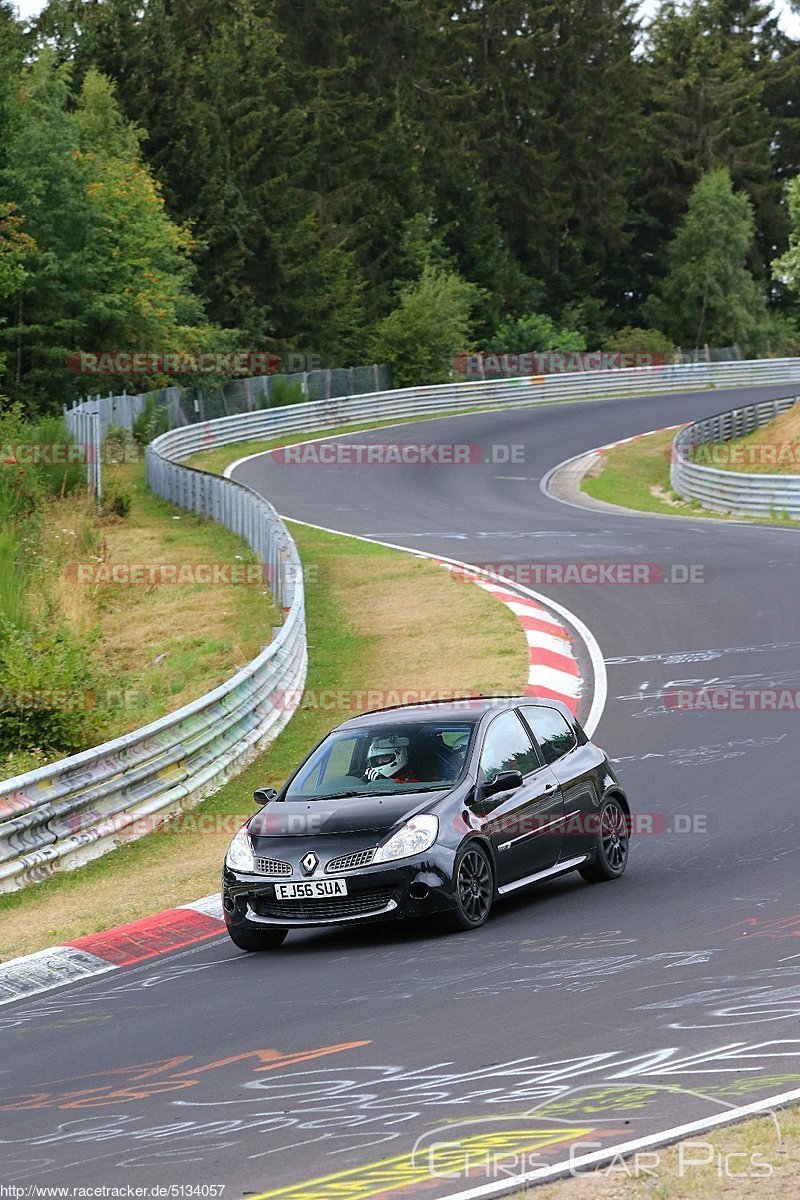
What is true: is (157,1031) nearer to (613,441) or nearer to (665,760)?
(665,760)

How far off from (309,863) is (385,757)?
1.19 meters

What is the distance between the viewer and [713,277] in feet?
313

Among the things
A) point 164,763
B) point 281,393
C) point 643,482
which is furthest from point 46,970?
point 281,393

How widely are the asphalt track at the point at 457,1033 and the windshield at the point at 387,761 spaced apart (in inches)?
36.5

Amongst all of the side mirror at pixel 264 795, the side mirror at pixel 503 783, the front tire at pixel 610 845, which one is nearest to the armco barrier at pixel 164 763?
the side mirror at pixel 264 795

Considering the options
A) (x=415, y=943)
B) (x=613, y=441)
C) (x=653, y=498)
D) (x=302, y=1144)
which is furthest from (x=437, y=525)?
(x=302, y=1144)

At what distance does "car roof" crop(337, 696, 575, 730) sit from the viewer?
11039mm

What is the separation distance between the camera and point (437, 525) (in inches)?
1378

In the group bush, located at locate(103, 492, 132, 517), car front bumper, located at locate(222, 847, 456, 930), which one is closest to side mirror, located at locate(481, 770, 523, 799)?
car front bumper, located at locate(222, 847, 456, 930)

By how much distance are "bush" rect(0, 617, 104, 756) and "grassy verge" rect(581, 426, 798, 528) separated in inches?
801

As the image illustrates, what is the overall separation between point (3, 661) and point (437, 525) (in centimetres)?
1910

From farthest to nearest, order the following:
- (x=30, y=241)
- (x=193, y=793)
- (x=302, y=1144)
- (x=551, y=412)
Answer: (x=551, y=412) → (x=30, y=241) → (x=193, y=793) → (x=302, y=1144)

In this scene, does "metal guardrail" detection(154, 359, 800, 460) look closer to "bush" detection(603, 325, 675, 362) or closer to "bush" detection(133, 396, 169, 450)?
"bush" detection(133, 396, 169, 450)

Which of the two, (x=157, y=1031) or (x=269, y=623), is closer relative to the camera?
(x=157, y=1031)
